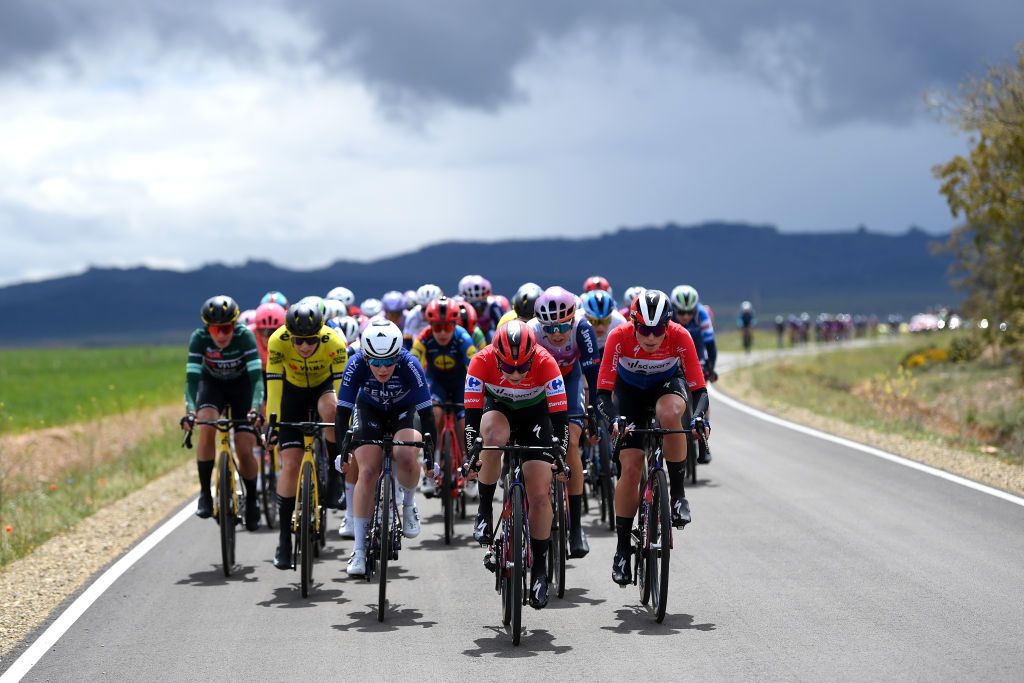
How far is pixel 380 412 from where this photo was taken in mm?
10047

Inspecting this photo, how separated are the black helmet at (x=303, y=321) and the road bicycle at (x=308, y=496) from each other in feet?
2.27

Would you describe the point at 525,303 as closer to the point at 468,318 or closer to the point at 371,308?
the point at 468,318

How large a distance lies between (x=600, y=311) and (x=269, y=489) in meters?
4.08

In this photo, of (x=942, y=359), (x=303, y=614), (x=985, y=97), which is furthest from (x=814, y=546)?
(x=942, y=359)

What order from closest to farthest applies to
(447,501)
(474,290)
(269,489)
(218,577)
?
1. (218,577)
2. (447,501)
3. (269,489)
4. (474,290)

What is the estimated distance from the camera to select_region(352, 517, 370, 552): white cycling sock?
9.74 metres

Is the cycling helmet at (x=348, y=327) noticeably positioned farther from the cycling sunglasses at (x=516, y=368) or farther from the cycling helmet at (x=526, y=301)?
the cycling sunglasses at (x=516, y=368)

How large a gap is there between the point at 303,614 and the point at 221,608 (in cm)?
69

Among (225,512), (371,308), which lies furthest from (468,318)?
(371,308)

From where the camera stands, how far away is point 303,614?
9.41m

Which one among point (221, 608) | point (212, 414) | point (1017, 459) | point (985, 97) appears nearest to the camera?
point (221, 608)

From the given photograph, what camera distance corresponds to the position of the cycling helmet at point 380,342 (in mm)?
9570

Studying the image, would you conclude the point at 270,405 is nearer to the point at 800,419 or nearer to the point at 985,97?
the point at 800,419

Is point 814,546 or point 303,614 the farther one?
point 814,546
